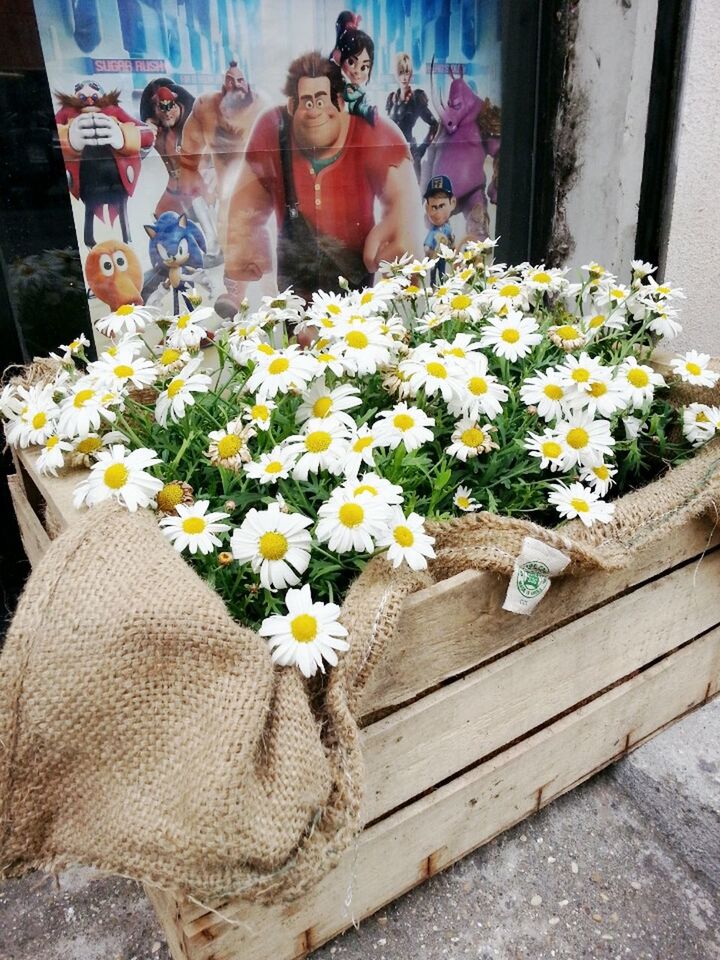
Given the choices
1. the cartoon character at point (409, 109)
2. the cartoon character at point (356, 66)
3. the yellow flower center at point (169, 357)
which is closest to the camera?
the yellow flower center at point (169, 357)

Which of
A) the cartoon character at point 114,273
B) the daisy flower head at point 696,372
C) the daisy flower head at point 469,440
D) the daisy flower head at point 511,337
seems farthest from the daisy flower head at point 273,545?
the cartoon character at point 114,273

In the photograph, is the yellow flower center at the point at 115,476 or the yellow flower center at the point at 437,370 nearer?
the yellow flower center at the point at 115,476

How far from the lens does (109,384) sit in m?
1.36

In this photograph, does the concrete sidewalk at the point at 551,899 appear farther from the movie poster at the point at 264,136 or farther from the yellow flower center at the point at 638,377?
the movie poster at the point at 264,136

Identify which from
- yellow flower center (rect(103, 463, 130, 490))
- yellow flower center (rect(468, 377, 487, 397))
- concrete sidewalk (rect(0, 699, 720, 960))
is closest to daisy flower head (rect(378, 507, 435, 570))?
yellow flower center (rect(468, 377, 487, 397))

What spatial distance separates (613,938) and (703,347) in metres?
1.98

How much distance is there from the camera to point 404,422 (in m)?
1.28

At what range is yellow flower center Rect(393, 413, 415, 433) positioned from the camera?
1.28 m

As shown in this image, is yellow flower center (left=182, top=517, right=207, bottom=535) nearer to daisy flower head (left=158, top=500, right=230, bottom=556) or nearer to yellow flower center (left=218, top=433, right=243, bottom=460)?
daisy flower head (left=158, top=500, right=230, bottom=556)

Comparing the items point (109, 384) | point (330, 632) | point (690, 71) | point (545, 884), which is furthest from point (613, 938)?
point (690, 71)

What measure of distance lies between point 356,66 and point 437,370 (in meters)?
1.23

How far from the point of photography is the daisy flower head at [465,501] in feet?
4.32

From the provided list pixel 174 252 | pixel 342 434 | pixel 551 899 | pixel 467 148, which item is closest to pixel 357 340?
pixel 342 434

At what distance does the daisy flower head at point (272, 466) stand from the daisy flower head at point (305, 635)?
22 cm
